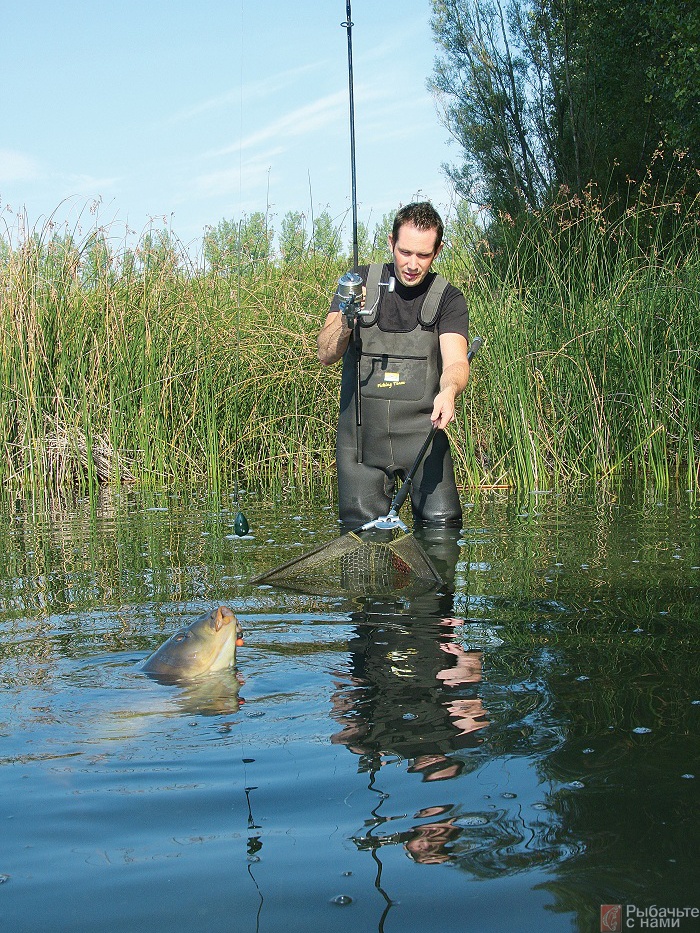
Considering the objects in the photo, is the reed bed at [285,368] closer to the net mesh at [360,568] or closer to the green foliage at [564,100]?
the net mesh at [360,568]

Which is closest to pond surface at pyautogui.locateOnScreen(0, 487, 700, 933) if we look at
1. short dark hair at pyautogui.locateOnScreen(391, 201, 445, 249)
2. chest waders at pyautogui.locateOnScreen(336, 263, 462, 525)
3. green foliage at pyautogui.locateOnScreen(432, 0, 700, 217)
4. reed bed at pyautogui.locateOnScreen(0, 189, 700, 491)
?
chest waders at pyautogui.locateOnScreen(336, 263, 462, 525)

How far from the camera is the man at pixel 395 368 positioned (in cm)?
490

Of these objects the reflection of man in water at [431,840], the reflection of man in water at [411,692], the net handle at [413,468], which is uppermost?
the net handle at [413,468]

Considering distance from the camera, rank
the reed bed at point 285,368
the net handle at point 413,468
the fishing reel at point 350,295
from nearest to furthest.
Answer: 1. the net handle at point 413,468
2. the fishing reel at point 350,295
3. the reed bed at point 285,368

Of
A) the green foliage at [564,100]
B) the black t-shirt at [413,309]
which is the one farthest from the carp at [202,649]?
the green foliage at [564,100]

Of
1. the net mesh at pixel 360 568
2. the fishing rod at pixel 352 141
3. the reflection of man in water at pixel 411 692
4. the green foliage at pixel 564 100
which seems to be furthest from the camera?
the green foliage at pixel 564 100

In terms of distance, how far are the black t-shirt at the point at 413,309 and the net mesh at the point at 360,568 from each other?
1186 millimetres

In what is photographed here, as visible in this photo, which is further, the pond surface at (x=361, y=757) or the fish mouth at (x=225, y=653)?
the fish mouth at (x=225, y=653)

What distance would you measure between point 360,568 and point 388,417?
36.7 inches

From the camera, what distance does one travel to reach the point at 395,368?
4949 millimetres

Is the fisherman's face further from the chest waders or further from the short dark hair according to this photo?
the chest waders

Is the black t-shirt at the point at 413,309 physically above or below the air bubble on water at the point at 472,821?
above

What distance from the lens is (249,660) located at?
3.29 metres

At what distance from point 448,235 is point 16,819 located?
6675mm
